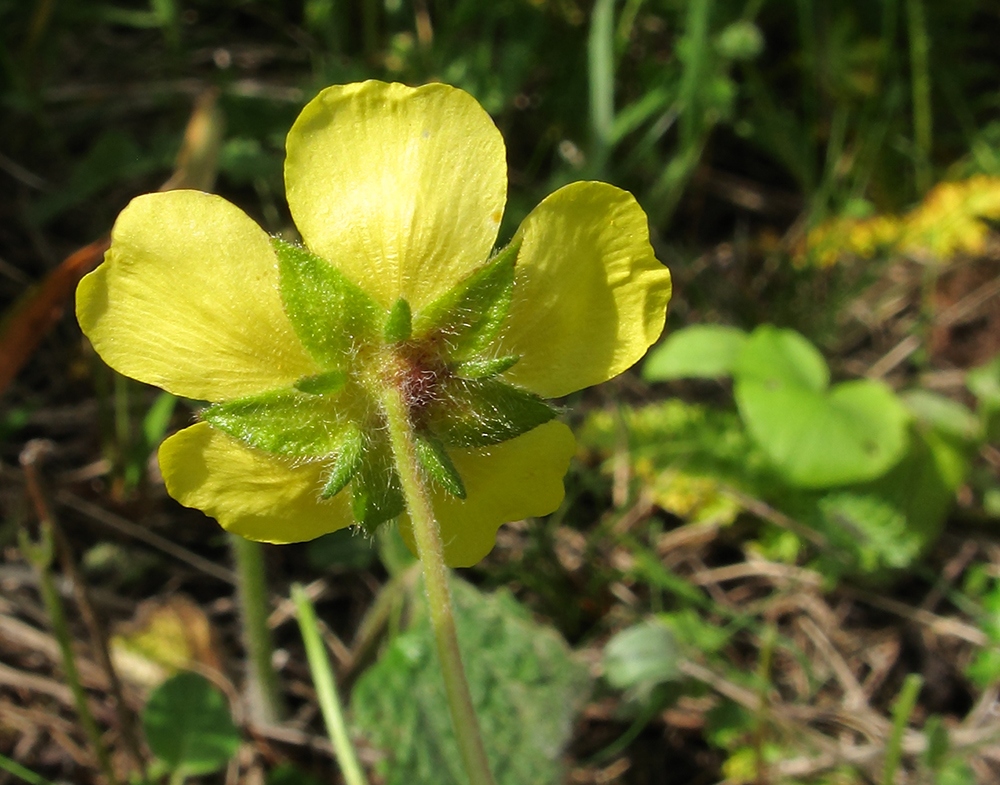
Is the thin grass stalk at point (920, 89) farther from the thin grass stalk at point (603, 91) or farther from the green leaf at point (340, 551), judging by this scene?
the green leaf at point (340, 551)

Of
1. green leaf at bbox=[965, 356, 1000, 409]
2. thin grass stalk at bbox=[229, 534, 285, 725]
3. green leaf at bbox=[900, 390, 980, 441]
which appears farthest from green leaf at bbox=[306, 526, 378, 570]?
green leaf at bbox=[965, 356, 1000, 409]

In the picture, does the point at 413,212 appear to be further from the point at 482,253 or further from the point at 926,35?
the point at 926,35

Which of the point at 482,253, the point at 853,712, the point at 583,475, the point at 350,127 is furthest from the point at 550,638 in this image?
the point at 350,127

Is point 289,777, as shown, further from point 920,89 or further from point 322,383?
point 920,89

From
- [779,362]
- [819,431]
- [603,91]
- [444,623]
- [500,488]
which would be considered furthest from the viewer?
[603,91]

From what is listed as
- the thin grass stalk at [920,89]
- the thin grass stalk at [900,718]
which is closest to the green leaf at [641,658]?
the thin grass stalk at [900,718]

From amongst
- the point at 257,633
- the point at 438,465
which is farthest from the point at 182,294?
the point at 257,633
